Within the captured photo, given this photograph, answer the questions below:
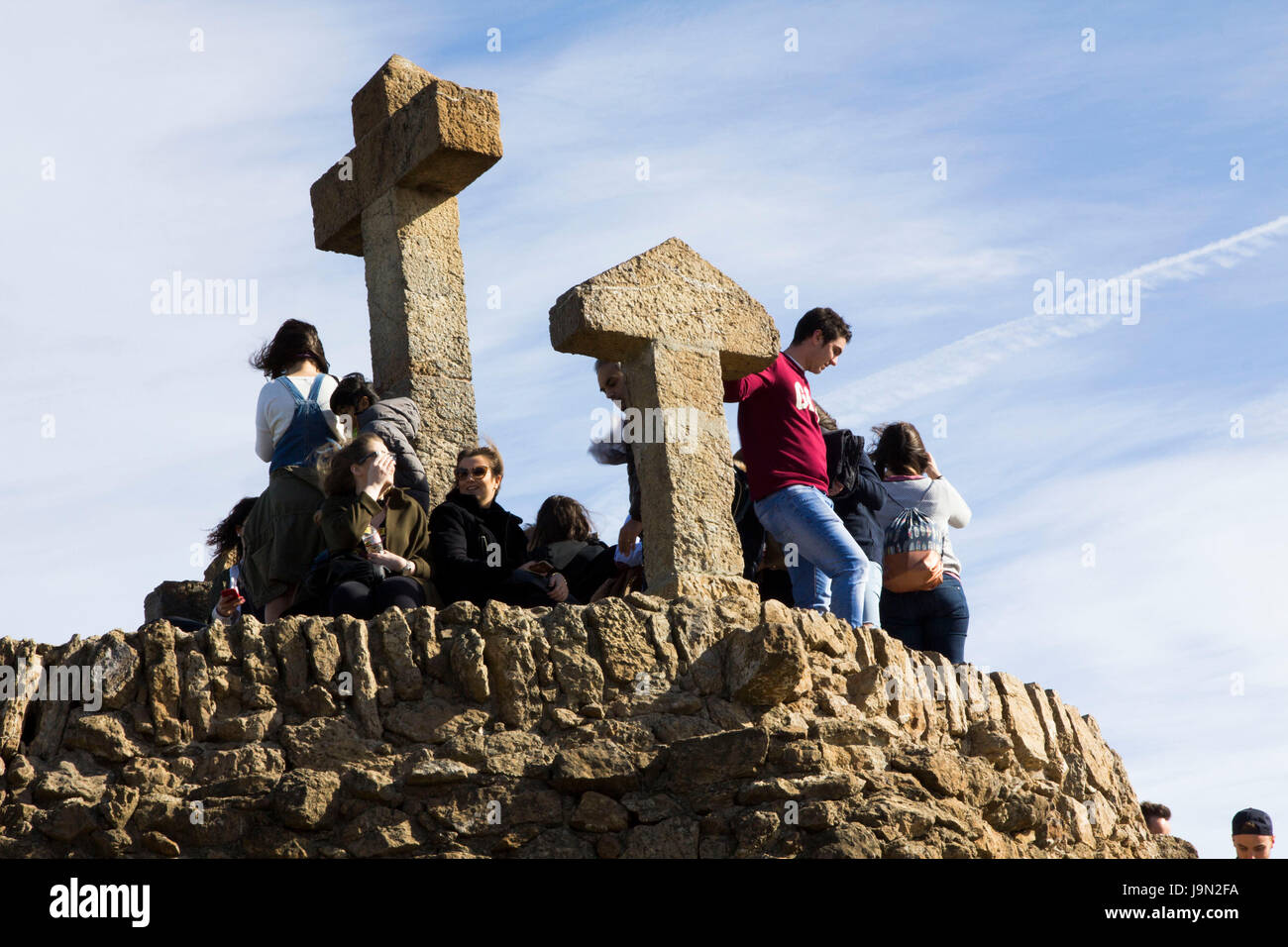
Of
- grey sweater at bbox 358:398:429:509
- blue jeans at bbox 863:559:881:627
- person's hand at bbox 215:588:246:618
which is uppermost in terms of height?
grey sweater at bbox 358:398:429:509

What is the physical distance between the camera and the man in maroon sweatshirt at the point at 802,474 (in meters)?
7.20

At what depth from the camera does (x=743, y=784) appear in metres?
6.14

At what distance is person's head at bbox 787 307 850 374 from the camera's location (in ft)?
25.5

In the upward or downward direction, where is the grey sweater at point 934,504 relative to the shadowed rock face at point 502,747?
upward

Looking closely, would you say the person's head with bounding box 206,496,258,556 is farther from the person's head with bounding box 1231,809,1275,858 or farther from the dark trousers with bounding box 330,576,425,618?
the person's head with bounding box 1231,809,1275,858

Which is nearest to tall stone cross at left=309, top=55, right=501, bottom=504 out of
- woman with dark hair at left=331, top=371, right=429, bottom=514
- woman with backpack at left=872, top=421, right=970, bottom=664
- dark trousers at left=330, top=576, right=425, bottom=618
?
woman with dark hair at left=331, top=371, right=429, bottom=514

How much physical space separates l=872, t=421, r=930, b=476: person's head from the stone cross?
3.26 feet

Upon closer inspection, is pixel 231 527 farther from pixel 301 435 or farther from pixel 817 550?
pixel 817 550

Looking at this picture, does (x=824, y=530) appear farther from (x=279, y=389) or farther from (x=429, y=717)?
(x=279, y=389)

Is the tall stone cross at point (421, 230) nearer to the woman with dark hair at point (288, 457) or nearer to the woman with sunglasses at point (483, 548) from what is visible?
the woman with dark hair at point (288, 457)

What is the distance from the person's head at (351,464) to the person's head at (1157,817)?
4.26 m

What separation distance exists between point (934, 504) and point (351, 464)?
2765mm

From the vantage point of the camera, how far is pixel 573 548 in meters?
8.09

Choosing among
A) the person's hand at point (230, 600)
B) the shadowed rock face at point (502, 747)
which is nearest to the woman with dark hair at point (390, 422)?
the person's hand at point (230, 600)
